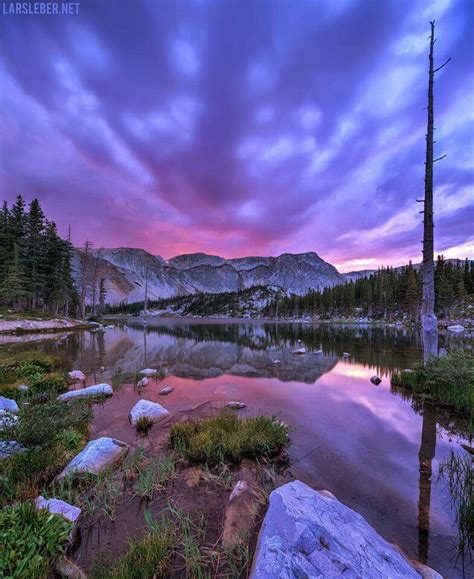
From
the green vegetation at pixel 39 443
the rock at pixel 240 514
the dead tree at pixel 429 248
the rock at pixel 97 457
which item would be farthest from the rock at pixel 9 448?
the dead tree at pixel 429 248

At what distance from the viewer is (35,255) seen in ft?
160

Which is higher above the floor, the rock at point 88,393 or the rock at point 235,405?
the rock at point 88,393

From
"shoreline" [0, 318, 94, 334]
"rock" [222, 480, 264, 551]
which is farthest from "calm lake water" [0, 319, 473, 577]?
"shoreline" [0, 318, 94, 334]

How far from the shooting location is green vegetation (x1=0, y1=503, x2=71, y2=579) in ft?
8.98

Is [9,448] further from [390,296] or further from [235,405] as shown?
[390,296]

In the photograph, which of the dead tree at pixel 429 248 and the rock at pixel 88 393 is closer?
the rock at pixel 88 393

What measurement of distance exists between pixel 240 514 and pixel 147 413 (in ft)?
16.7

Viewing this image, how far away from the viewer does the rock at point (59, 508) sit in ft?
12.0

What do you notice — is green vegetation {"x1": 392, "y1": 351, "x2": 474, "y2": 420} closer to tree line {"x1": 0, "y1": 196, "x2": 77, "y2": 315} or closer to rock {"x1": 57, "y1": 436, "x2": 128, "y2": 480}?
rock {"x1": 57, "y1": 436, "x2": 128, "y2": 480}

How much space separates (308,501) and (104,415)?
770 centimetres

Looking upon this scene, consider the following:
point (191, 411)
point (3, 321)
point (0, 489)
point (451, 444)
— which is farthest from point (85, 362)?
point (3, 321)

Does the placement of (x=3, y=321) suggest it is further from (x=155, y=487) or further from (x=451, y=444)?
(x=451, y=444)

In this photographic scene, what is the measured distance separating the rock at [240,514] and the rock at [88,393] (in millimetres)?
7903

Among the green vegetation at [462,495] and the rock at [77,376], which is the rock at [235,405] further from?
the rock at [77,376]
